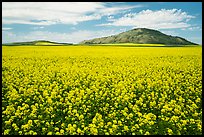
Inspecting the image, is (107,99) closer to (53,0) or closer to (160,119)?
(160,119)

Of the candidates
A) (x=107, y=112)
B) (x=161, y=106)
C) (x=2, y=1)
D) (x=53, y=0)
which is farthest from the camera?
(x=161, y=106)

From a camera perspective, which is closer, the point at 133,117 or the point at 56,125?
the point at 56,125

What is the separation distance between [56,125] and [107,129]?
1.49 m

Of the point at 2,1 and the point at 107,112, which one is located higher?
the point at 2,1

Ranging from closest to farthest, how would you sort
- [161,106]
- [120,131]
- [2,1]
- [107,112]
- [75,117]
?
1. [2,1]
2. [120,131]
3. [75,117]
4. [107,112]
5. [161,106]

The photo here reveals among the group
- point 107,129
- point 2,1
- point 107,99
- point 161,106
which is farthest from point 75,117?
point 2,1

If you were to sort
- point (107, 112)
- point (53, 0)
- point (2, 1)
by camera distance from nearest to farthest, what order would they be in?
point (53, 0)
point (2, 1)
point (107, 112)

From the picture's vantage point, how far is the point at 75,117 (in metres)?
9.23

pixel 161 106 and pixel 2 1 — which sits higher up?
pixel 2 1

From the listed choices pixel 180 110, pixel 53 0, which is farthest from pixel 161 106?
pixel 53 0

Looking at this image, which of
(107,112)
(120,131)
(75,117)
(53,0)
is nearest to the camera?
(53,0)

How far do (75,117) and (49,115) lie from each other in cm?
88

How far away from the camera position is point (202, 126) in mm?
8438

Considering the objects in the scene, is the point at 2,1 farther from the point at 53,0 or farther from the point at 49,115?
the point at 49,115
